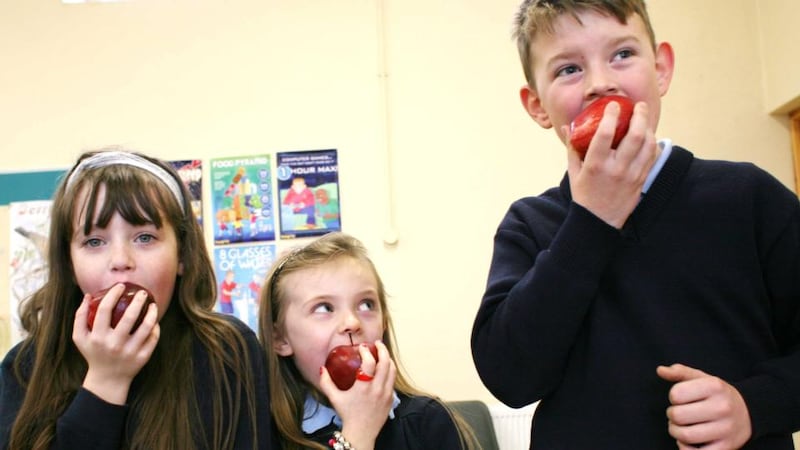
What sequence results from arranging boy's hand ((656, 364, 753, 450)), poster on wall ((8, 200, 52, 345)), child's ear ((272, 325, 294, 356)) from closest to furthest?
boy's hand ((656, 364, 753, 450)) → child's ear ((272, 325, 294, 356)) → poster on wall ((8, 200, 52, 345))

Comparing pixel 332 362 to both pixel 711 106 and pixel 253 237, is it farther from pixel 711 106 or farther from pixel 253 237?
pixel 711 106

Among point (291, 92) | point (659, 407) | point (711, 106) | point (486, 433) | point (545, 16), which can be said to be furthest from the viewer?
point (291, 92)

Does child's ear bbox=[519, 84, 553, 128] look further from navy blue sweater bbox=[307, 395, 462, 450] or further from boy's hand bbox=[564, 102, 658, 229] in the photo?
navy blue sweater bbox=[307, 395, 462, 450]

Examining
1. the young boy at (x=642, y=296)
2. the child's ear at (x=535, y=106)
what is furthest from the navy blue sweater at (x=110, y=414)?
the child's ear at (x=535, y=106)

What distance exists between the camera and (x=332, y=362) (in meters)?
1.19

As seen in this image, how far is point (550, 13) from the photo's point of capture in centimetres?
92

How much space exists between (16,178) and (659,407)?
120 inches

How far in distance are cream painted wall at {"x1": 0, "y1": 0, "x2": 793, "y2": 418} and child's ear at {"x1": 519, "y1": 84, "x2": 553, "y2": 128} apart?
178 cm

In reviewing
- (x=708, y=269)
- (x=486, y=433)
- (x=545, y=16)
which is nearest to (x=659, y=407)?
(x=708, y=269)

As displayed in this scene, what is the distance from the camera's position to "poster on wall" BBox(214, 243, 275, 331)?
2.84 m

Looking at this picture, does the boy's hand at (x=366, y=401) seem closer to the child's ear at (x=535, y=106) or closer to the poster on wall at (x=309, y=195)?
the child's ear at (x=535, y=106)

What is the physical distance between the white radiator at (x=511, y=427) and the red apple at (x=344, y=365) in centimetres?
154

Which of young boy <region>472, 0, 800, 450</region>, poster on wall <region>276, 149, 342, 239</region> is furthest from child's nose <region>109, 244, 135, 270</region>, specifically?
poster on wall <region>276, 149, 342, 239</region>

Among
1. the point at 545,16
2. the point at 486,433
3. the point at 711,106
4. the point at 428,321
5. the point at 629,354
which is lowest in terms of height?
the point at 486,433
